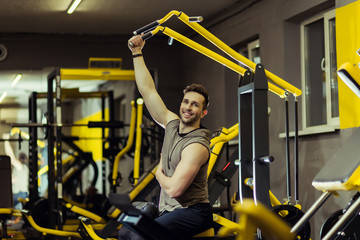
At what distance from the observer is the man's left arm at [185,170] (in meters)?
2.87

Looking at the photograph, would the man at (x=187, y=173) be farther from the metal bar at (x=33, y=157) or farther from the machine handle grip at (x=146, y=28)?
the metal bar at (x=33, y=157)

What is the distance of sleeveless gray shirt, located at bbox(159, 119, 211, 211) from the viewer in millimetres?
2967

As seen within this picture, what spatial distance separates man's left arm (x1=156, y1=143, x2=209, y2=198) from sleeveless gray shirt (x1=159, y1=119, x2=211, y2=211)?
0.05m

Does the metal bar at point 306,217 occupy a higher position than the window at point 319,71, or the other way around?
the window at point 319,71

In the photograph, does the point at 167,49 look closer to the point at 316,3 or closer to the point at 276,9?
the point at 276,9

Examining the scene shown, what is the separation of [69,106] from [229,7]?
3393mm

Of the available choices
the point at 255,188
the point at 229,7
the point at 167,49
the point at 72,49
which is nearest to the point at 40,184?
the point at 72,49

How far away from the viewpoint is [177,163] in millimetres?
2996

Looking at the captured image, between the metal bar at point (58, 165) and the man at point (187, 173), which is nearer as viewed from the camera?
the man at point (187, 173)

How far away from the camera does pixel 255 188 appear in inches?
133

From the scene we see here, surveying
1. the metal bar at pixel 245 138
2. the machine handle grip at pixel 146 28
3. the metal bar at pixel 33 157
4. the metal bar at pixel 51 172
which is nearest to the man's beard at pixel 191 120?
the metal bar at pixel 245 138

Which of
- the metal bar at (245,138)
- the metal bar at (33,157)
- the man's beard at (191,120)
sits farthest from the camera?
the metal bar at (33,157)

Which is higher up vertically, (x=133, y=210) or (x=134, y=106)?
(x=134, y=106)

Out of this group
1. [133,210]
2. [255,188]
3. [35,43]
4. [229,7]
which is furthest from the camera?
→ [35,43]
